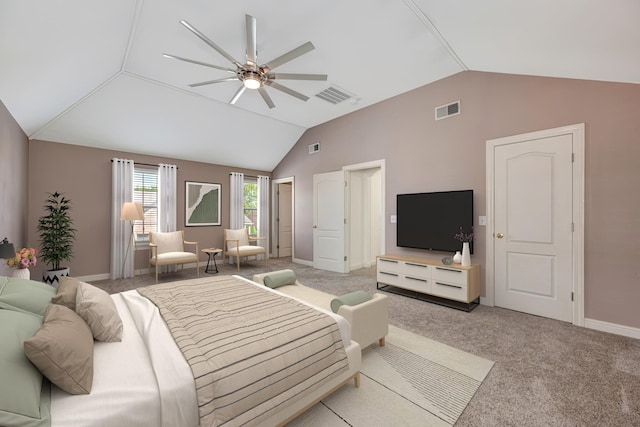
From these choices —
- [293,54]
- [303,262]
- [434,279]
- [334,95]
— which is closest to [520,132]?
[434,279]

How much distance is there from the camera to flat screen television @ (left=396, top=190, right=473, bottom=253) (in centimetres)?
379

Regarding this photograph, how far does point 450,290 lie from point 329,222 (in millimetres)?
2938

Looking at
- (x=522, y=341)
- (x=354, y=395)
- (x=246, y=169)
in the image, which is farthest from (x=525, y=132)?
(x=246, y=169)

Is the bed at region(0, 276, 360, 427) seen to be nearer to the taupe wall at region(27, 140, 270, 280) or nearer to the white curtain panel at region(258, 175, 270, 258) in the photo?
the taupe wall at region(27, 140, 270, 280)

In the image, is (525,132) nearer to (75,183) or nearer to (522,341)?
(522,341)

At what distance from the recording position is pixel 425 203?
165 inches

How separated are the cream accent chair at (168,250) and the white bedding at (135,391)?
3.81 metres

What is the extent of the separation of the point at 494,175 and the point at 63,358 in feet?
14.4

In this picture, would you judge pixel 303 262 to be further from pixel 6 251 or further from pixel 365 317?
pixel 6 251

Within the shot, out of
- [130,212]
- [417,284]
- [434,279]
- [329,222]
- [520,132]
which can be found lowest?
[417,284]

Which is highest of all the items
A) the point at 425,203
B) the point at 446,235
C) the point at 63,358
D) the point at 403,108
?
the point at 403,108

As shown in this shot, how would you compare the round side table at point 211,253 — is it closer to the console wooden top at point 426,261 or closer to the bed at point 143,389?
the console wooden top at point 426,261

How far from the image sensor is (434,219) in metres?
4.08

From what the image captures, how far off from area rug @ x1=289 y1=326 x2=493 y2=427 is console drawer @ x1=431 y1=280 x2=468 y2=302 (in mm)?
1119
